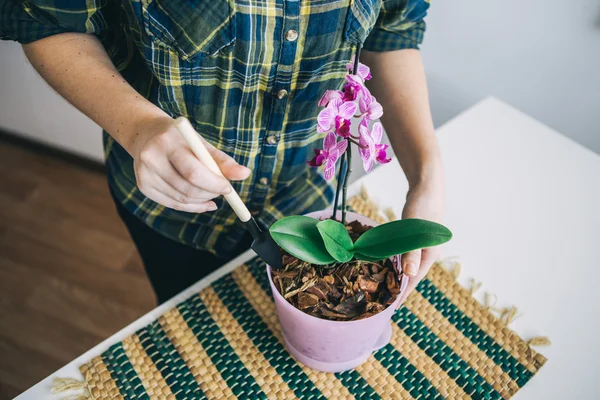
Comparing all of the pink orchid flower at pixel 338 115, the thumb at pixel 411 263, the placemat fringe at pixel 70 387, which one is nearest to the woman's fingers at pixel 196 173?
the pink orchid flower at pixel 338 115

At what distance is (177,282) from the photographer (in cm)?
90

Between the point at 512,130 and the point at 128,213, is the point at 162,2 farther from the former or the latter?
the point at 512,130

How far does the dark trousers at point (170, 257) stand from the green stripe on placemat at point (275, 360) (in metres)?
0.16

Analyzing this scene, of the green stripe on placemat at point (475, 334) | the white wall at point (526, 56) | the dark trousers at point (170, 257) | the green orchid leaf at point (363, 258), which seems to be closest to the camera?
the green orchid leaf at point (363, 258)

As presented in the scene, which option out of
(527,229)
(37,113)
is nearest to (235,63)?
(527,229)

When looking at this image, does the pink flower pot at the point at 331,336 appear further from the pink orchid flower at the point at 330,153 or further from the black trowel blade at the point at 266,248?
the pink orchid flower at the point at 330,153

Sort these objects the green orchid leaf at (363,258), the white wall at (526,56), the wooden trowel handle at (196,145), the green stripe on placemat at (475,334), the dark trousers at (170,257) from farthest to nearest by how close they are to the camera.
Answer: the white wall at (526,56), the dark trousers at (170,257), the green stripe on placemat at (475,334), the green orchid leaf at (363,258), the wooden trowel handle at (196,145)

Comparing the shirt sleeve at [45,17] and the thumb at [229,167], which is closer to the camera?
the thumb at [229,167]

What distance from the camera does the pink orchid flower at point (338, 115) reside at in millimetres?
445

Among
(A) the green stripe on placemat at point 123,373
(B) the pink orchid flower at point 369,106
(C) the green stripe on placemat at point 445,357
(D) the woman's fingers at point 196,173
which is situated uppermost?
(B) the pink orchid flower at point 369,106

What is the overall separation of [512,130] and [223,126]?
22.1 inches

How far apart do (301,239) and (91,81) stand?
302 millimetres

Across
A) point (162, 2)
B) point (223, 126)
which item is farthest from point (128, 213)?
point (162, 2)

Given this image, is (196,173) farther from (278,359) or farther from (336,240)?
(278,359)
